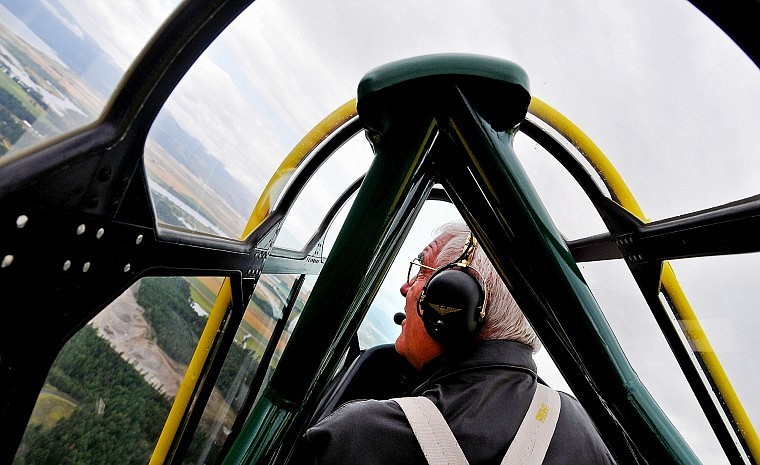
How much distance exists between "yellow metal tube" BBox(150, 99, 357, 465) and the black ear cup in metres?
0.77

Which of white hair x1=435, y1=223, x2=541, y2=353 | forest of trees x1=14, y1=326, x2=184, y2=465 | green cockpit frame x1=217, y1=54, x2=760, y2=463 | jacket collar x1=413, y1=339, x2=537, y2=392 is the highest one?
green cockpit frame x1=217, y1=54, x2=760, y2=463

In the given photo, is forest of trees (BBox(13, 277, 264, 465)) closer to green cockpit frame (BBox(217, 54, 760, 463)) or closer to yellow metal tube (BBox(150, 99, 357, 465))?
yellow metal tube (BBox(150, 99, 357, 465))

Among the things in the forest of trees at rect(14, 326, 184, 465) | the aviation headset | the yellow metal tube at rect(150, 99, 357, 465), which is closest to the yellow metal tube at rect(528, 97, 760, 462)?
the aviation headset

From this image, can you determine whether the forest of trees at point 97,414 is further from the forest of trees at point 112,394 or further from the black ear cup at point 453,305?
the black ear cup at point 453,305

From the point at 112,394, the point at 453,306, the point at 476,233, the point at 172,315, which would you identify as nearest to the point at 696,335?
the point at 453,306

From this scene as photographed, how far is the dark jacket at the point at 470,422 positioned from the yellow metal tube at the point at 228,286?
668mm

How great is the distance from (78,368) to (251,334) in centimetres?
115

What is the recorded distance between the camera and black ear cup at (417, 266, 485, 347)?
123 centimetres

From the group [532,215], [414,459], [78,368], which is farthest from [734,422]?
[78,368]

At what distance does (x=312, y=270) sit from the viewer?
98.0 inches

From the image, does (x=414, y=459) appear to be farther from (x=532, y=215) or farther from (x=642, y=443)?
(x=532, y=215)

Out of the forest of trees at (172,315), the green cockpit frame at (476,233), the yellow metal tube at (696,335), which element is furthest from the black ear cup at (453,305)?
the forest of trees at (172,315)

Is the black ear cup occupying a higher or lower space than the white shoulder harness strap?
higher

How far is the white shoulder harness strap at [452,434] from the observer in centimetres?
102
